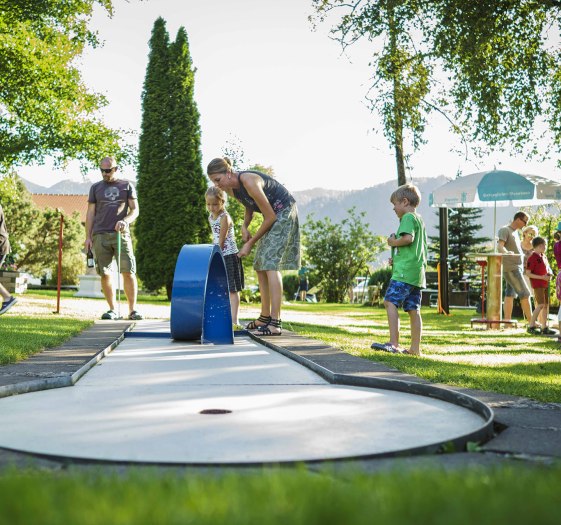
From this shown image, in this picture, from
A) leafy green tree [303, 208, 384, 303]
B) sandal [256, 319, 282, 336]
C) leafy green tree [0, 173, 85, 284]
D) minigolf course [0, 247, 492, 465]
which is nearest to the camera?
minigolf course [0, 247, 492, 465]

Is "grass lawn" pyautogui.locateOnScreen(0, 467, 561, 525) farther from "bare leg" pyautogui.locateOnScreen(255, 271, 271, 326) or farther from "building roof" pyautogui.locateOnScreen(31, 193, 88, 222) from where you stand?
"building roof" pyautogui.locateOnScreen(31, 193, 88, 222)

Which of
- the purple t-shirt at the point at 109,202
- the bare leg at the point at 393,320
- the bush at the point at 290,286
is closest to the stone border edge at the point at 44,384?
the bare leg at the point at 393,320

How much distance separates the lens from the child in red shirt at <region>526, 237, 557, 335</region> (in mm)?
10125

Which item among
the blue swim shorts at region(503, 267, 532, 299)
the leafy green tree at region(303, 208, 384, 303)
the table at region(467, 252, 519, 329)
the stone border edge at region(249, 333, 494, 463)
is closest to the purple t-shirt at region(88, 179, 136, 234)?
the stone border edge at region(249, 333, 494, 463)

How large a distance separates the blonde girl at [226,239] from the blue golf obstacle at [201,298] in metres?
0.73

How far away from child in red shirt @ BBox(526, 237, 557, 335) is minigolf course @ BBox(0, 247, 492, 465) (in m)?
6.10

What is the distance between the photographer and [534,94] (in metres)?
12.2

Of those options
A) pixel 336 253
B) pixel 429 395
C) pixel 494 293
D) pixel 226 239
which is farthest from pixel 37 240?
pixel 429 395

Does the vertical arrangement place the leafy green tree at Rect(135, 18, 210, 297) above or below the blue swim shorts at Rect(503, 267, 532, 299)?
above

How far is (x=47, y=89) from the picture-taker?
21.6 m

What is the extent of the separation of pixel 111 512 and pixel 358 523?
504mm

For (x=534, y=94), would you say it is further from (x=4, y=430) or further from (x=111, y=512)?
(x=111, y=512)

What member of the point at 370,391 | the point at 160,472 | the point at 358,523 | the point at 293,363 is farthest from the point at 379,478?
the point at 293,363

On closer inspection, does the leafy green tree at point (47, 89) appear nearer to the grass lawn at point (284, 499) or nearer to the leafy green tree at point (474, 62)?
the leafy green tree at point (474, 62)
